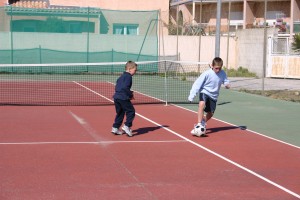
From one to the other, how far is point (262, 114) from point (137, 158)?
707cm

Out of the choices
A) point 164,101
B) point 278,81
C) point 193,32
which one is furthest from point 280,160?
point 193,32

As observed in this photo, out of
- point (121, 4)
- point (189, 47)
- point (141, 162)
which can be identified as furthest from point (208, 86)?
point (121, 4)

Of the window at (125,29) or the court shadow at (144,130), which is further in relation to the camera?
the window at (125,29)

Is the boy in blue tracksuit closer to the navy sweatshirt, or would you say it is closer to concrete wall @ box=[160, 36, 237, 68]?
the navy sweatshirt

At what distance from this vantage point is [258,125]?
13055mm

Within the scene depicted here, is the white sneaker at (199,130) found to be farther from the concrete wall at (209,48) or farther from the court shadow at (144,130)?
the concrete wall at (209,48)

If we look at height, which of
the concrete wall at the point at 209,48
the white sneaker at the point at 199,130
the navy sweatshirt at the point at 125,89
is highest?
the concrete wall at the point at 209,48

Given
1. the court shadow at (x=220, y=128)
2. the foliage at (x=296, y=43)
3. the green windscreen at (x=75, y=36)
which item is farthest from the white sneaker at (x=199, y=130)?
the green windscreen at (x=75, y=36)

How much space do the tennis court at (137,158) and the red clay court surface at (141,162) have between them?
0.01 meters

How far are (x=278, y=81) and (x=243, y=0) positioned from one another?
20.2 meters

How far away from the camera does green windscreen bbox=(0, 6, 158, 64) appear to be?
97.0ft

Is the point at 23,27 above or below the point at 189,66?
above

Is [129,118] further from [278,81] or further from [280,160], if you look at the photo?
[278,81]

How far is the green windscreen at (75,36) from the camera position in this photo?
29.6 m
